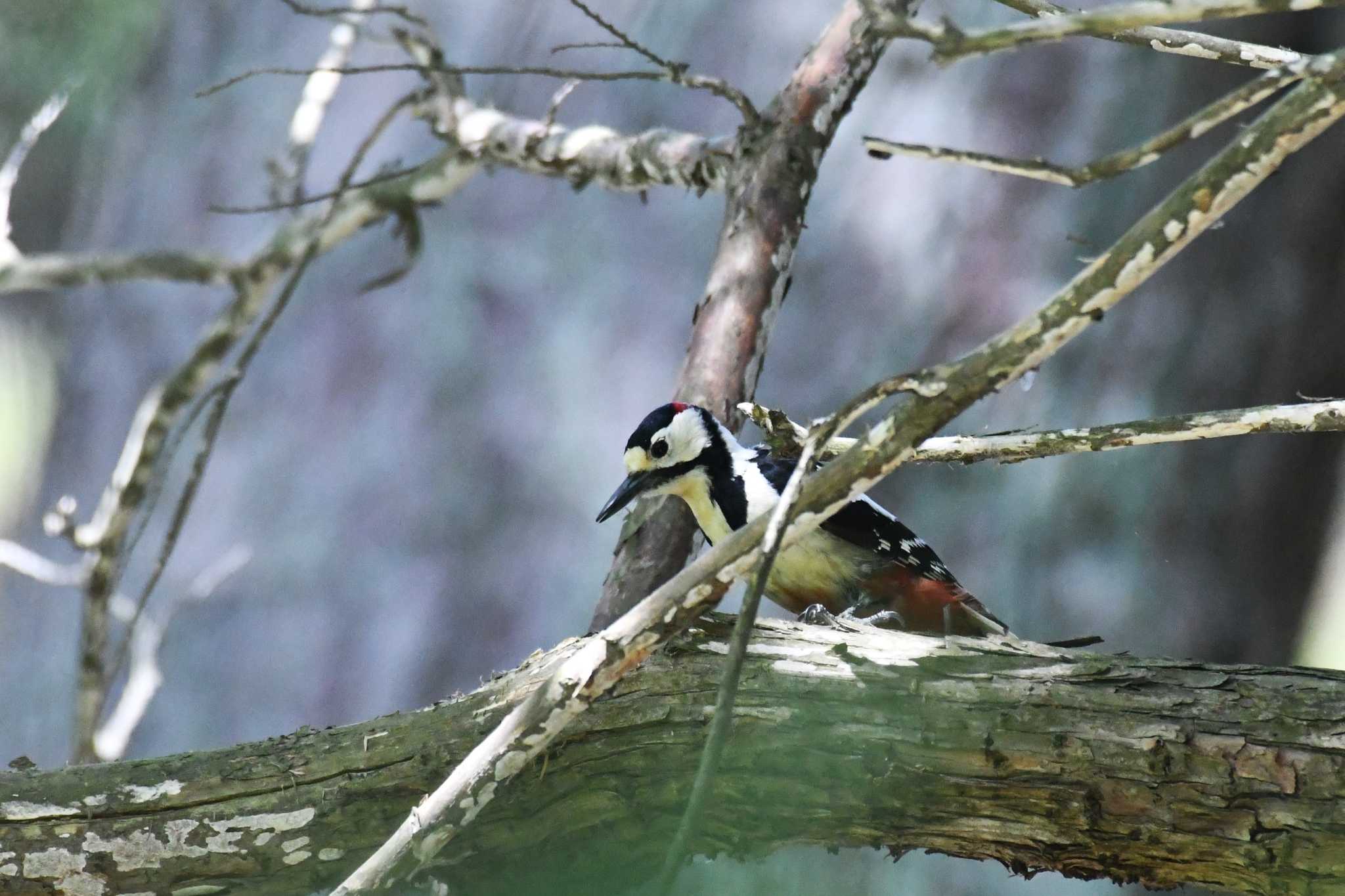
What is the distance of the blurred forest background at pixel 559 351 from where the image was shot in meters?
4.20

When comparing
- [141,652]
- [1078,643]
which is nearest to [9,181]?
[141,652]

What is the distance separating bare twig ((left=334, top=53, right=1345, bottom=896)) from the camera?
1.10m

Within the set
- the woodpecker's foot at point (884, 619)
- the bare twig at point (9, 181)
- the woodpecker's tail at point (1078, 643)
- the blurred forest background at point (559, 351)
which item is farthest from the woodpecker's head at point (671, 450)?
the bare twig at point (9, 181)

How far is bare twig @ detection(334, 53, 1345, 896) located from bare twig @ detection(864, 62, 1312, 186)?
1.9 inches

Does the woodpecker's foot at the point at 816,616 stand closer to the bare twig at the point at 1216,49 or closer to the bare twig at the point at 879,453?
the bare twig at the point at 879,453

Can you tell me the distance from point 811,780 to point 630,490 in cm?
111

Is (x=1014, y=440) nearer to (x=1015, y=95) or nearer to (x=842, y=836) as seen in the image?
(x=842, y=836)

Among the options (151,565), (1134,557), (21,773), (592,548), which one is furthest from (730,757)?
(151,565)

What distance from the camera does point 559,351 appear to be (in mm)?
5059

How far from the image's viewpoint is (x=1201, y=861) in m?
1.60

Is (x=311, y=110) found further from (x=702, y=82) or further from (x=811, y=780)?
(x=811, y=780)

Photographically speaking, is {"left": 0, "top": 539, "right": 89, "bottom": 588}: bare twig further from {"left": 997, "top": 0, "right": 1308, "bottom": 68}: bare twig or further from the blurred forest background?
{"left": 997, "top": 0, "right": 1308, "bottom": 68}: bare twig

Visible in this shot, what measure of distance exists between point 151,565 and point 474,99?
7.50 ft

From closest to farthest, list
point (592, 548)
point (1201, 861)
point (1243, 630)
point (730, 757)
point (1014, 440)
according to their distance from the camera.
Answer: point (1201, 861), point (730, 757), point (1014, 440), point (1243, 630), point (592, 548)
